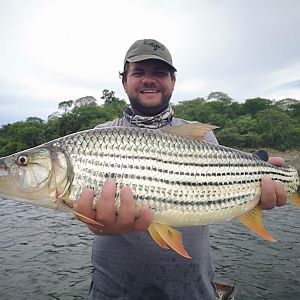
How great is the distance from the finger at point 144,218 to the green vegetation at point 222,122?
5989cm

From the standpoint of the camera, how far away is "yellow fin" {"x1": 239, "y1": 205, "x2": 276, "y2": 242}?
335 centimetres

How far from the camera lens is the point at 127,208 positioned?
2686 millimetres

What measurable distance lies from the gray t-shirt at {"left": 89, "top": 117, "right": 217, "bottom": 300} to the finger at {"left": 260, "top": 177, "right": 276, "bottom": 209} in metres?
0.75

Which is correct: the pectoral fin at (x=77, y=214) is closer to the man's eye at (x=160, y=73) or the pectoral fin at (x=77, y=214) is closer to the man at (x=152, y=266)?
the man at (x=152, y=266)

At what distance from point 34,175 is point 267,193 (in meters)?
2.12

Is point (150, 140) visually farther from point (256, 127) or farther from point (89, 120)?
point (89, 120)

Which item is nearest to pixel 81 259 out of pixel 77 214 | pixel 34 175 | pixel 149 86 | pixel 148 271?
pixel 148 271

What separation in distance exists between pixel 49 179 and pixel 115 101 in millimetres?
105380

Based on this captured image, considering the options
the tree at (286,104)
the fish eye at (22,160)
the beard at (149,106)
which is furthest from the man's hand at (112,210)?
the tree at (286,104)

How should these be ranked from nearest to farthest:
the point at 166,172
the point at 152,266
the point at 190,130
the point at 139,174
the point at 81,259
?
the point at 139,174, the point at 166,172, the point at 190,130, the point at 152,266, the point at 81,259

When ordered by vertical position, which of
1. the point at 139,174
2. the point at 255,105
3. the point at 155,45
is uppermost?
the point at 255,105

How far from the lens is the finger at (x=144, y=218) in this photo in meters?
2.72

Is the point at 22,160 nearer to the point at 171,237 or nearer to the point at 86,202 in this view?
the point at 86,202

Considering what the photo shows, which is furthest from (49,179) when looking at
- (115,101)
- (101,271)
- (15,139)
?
(115,101)
